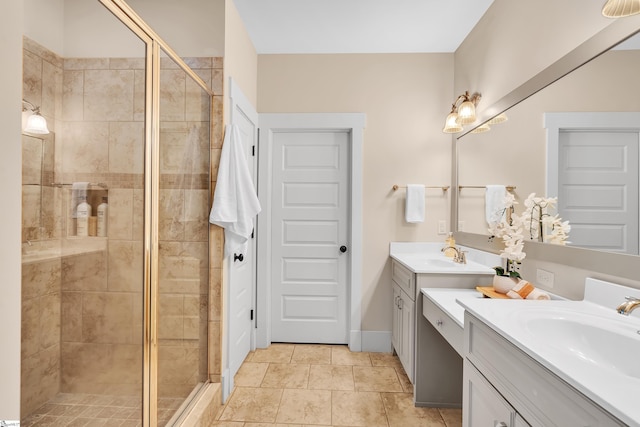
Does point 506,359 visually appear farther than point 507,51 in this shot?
No

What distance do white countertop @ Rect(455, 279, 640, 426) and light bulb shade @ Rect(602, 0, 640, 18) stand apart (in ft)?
3.45

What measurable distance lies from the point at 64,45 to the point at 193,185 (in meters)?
0.93

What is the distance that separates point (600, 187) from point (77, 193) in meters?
2.00

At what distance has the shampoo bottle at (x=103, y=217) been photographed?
111 cm

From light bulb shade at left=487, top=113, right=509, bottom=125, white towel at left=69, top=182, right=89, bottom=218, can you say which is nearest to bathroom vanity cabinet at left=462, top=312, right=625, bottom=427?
light bulb shade at left=487, top=113, right=509, bottom=125

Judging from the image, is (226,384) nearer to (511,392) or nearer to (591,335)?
(511,392)

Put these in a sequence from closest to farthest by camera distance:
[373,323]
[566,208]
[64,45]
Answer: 1. [64,45]
2. [566,208]
3. [373,323]

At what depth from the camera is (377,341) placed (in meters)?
2.71

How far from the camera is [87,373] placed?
107 cm

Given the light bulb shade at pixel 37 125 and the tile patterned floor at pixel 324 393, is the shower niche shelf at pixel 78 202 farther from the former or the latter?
the tile patterned floor at pixel 324 393

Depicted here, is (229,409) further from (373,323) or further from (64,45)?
(64,45)

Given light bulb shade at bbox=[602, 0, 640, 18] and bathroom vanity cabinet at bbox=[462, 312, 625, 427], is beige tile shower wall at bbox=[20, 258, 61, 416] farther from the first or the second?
light bulb shade at bbox=[602, 0, 640, 18]

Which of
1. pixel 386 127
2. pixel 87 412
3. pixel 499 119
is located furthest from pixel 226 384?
pixel 499 119

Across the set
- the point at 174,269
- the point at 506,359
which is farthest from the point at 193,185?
the point at 506,359
